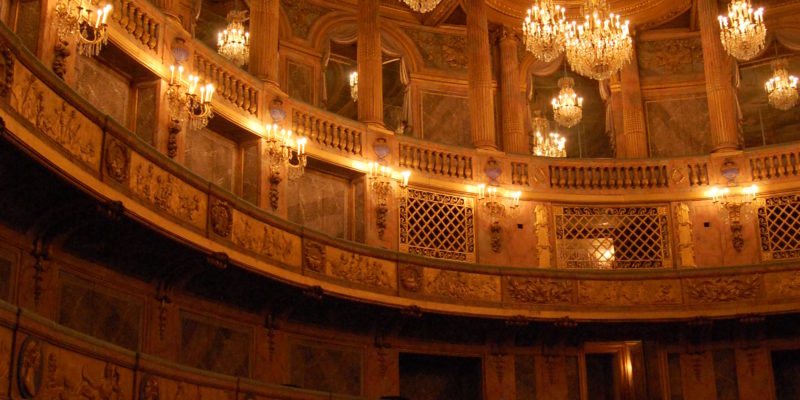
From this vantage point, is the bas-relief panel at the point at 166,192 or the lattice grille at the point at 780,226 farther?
the lattice grille at the point at 780,226

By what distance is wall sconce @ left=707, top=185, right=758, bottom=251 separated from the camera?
22094mm

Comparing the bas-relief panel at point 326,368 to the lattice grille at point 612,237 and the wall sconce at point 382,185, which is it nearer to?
the wall sconce at point 382,185

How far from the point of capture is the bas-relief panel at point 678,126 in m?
26.4

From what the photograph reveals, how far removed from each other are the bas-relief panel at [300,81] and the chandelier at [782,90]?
1114 cm

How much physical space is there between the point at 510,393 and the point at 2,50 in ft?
41.6

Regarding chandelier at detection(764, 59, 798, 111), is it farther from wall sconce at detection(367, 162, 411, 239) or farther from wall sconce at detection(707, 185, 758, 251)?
wall sconce at detection(367, 162, 411, 239)

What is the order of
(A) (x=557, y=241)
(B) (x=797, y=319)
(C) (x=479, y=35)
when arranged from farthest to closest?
(C) (x=479, y=35)
(A) (x=557, y=241)
(B) (x=797, y=319)

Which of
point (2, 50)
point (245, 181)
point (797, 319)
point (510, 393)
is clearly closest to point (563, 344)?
point (510, 393)

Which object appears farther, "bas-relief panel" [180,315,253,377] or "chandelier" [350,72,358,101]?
"chandelier" [350,72,358,101]

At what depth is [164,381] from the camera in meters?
12.5

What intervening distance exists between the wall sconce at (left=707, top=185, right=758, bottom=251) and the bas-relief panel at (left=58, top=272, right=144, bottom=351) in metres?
12.8

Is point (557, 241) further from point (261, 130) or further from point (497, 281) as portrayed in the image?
point (261, 130)

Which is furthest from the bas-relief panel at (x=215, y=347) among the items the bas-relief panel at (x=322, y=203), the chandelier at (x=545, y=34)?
the chandelier at (x=545, y=34)

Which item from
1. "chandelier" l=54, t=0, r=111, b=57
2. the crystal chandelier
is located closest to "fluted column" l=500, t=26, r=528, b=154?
the crystal chandelier
